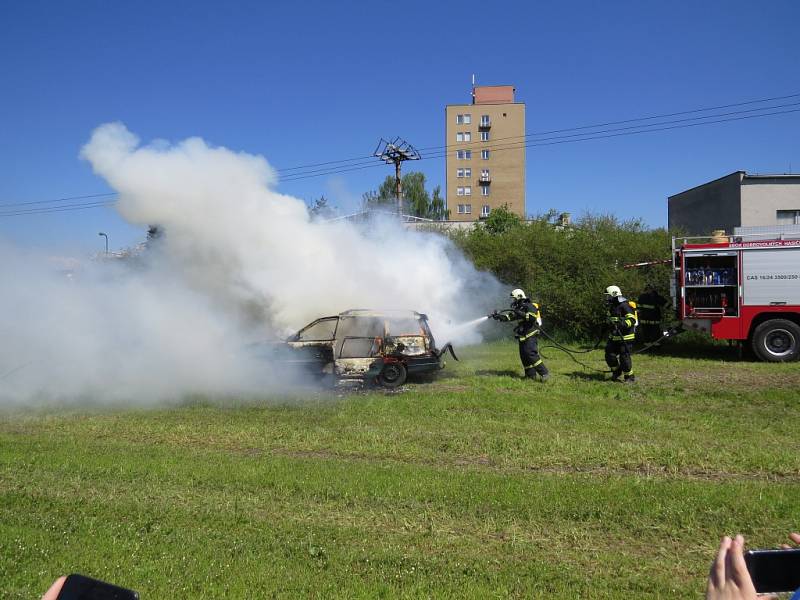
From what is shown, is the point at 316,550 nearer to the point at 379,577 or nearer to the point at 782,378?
the point at 379,577

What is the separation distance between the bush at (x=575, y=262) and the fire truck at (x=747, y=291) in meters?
3.88

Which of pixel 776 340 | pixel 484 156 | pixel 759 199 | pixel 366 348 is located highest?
pixel 484 156

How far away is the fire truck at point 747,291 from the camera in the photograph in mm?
14328

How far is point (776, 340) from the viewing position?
47.4 ft

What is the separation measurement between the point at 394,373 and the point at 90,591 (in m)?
10.3

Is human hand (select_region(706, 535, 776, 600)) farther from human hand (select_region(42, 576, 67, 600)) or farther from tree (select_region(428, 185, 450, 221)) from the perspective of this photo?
tree (select_region(428, 185, 450, 221))

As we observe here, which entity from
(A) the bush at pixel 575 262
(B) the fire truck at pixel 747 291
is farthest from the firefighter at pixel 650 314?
(A) the bush at pixel 575 262

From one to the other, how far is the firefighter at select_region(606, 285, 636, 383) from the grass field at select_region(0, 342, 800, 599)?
7.28 feet

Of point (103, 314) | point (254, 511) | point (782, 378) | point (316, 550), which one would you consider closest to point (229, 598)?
point (316, 550)

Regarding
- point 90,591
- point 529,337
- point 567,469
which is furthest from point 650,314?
point 90,591

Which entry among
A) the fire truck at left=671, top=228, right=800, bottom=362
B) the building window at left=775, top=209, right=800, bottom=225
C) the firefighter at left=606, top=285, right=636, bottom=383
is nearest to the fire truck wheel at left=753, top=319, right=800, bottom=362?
the fire truck at left=671, top=228, right=800, bottom=362

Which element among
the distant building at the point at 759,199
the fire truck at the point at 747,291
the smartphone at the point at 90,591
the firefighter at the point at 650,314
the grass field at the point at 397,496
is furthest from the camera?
the distant building at the point at 759,199

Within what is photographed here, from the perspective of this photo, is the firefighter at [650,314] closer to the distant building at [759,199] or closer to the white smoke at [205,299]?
the white smoke at [205,299]

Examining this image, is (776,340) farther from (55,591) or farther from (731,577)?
(55,591)
